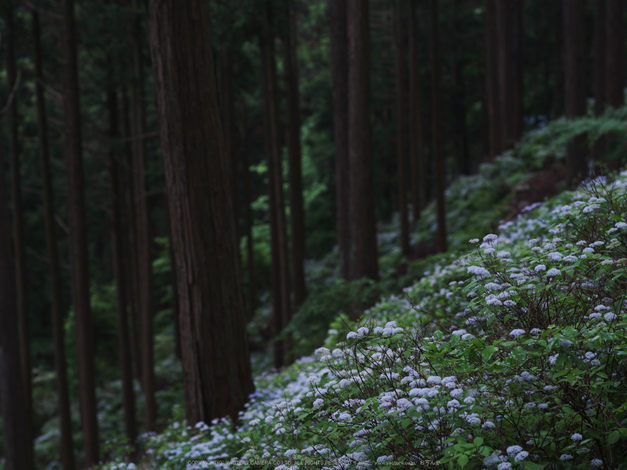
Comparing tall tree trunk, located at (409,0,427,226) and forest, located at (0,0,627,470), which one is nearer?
forest, located at (0,0,627,470)

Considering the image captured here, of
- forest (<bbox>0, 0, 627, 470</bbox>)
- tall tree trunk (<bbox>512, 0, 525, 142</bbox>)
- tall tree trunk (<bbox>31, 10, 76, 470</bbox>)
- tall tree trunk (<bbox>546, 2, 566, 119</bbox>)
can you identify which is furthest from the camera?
tall tree trunk (<bbox>546, 2, 566, 119</bbox>)

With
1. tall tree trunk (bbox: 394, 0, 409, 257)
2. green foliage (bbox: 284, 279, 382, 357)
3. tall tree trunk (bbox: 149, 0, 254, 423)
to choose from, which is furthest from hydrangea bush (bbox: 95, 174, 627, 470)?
tall tree trunk (bbox: 394, 0, 409, 257)

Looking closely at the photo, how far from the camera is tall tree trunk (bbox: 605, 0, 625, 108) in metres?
11.3

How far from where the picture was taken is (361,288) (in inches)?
336

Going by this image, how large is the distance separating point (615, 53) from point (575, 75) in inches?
61.1

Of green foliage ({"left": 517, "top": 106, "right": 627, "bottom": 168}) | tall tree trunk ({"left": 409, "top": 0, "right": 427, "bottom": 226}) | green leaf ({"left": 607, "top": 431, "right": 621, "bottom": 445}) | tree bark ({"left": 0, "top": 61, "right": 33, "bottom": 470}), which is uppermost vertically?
tall tree trunk ({"left": 409, "top": 0, "right": 427, "bottom": 226})

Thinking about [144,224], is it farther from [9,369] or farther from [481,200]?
[481,200]

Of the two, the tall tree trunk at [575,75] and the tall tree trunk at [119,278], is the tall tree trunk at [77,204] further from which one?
the tall tree trunk at [575,75]

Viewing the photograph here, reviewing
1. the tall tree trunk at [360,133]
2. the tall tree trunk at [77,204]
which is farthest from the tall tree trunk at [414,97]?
the tall tree trunk at [77,204]

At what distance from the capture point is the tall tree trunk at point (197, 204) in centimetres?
540

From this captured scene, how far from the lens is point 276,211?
1429cm

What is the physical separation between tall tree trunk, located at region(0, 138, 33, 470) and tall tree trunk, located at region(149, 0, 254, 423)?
442cm

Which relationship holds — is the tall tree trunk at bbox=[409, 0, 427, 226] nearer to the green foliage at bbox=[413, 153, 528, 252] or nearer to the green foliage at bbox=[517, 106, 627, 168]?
the green foliage at bbox=[413, 153, 528, 252]

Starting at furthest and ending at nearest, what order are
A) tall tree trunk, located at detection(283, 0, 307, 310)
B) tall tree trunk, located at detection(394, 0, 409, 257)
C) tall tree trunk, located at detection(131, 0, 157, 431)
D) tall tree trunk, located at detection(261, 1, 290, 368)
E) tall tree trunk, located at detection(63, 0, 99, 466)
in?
tall tree trunk, located at detection(394, 0, 409, 257)
tall tree trunk, located at detection(283, 0, 307, 310)
tall tree trunk, located at detection(261, 1, 290, 368)
tall tree trunk, located at detection(131, 0, 157, 431)
tall tree trunk, located at detection(63, 0, 99, 466)
